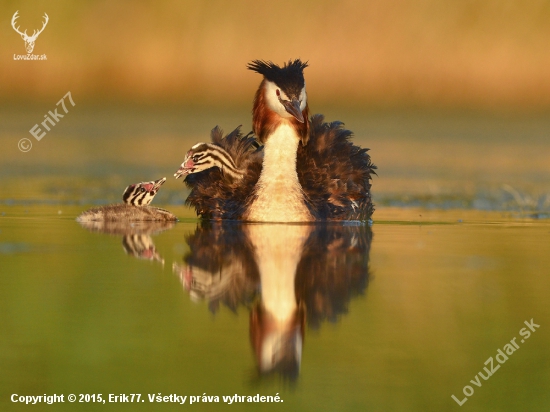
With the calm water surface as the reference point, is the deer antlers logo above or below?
above

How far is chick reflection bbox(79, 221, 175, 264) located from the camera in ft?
26.8

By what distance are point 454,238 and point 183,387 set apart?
5.13 m

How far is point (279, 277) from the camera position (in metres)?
6.93

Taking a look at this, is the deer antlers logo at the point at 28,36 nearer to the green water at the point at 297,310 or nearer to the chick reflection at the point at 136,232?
the green water at the point at 297,310

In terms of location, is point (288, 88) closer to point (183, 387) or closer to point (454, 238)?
point (454, 238)

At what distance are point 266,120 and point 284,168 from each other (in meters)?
0.57

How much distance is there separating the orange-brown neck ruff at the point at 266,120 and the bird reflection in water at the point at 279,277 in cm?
117

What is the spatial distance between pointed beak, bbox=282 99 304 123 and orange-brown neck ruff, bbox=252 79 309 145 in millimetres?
342

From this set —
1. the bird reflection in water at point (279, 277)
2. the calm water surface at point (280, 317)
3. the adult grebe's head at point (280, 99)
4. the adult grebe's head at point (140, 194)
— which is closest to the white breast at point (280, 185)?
the adult grebe's head at point (280, 99)

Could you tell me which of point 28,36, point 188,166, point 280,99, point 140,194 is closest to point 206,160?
point 188,166

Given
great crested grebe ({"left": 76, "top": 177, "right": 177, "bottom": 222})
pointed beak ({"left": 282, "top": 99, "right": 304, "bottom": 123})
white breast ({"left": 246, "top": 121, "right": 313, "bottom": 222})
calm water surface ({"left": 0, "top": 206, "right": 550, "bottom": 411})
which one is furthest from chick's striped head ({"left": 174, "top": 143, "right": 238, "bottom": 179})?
calm water surface ({"left": 0, "top": 206, "right": 550, "bottom": 411})

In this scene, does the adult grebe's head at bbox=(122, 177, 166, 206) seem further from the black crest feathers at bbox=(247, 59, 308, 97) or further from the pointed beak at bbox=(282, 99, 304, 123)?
the pointed beak at bbox=(282, 99, 304, 123)

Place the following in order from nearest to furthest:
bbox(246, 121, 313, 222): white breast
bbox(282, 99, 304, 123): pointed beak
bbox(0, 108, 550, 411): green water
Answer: bbox(0, 108, 550, 411): green water
bbox(282, 99, 304, 123): pointed beak
bbox(246, 121, 313, 222): white breast

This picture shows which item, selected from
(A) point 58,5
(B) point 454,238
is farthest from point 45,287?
(A) point 58,5
